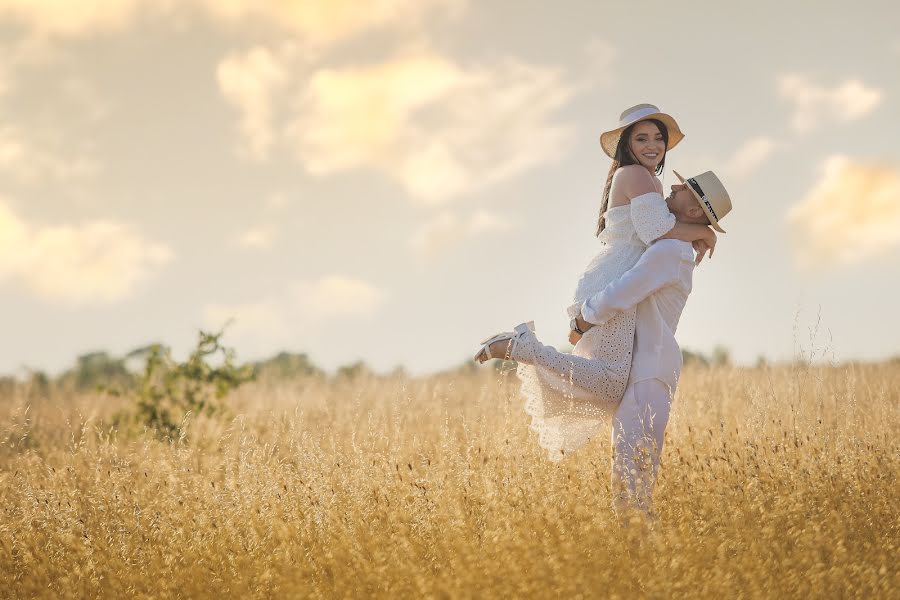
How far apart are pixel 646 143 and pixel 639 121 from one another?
0.14m

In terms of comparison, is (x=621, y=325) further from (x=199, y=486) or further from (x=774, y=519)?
(x=199, y=486)

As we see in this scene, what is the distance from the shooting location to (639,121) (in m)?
5.18

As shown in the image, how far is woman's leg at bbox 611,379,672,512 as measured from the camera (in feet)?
15.4

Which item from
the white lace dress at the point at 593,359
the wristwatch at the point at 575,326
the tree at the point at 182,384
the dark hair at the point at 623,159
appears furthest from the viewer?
the tree at the point at 182,384

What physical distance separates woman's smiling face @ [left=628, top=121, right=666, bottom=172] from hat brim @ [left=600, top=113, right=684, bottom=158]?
0.15ft

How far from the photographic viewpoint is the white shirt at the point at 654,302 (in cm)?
471

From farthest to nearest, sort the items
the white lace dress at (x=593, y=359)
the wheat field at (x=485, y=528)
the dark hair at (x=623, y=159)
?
the dark hair at (x=623, y=159) < the white lace dress at (x=593, y=359) < the wheat field at (x=485, y=528)

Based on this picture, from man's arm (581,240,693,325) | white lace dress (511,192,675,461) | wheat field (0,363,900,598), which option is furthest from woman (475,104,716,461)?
wheat field (0,363,900,598)

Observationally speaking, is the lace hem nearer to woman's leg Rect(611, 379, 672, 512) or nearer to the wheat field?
woman's leg Rect(611, 379, 672, 512)

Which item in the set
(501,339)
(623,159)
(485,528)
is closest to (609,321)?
(501,339)

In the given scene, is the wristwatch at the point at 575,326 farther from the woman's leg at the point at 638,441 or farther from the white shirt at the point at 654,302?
the woman's leg at the point at 638,441

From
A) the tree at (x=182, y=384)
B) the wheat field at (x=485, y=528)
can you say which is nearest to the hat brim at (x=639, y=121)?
the wheat field at (x=485, y=528)

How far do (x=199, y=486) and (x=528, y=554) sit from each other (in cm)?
294

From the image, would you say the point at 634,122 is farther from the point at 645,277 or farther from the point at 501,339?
the point at 501,339
